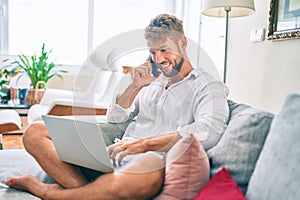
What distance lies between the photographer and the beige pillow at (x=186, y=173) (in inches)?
35.2

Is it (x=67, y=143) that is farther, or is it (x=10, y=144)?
(x=10, y=144)

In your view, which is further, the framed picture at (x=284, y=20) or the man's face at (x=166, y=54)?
the framed picture at (x=284, y=20)

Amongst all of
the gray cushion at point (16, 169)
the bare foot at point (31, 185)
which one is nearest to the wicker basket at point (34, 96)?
the gray cushion at point (16, 169)

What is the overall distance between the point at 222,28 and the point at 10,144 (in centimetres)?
226

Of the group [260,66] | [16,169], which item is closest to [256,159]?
[16,169]

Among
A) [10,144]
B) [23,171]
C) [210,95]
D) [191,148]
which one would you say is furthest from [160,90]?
[10,144]

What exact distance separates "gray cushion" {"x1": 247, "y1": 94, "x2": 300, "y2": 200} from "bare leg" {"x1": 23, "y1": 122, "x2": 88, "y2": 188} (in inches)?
23.1

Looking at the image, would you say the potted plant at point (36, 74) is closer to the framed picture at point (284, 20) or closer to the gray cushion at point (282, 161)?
the framed picture at point (284, 20)

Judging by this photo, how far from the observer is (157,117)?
1178 millimetres

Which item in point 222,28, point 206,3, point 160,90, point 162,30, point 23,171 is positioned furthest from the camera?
point 222,28

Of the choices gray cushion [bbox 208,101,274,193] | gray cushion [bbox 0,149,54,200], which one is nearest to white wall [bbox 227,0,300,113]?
gray cushion [bbox 208,101,274,193]

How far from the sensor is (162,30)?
1.04 meters

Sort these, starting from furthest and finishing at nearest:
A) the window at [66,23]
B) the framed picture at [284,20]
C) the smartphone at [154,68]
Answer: the window at [66,23] < the framed picture at [284,20] < the smartphone at [154,68]

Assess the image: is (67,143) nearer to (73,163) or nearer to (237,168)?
(73,163)
